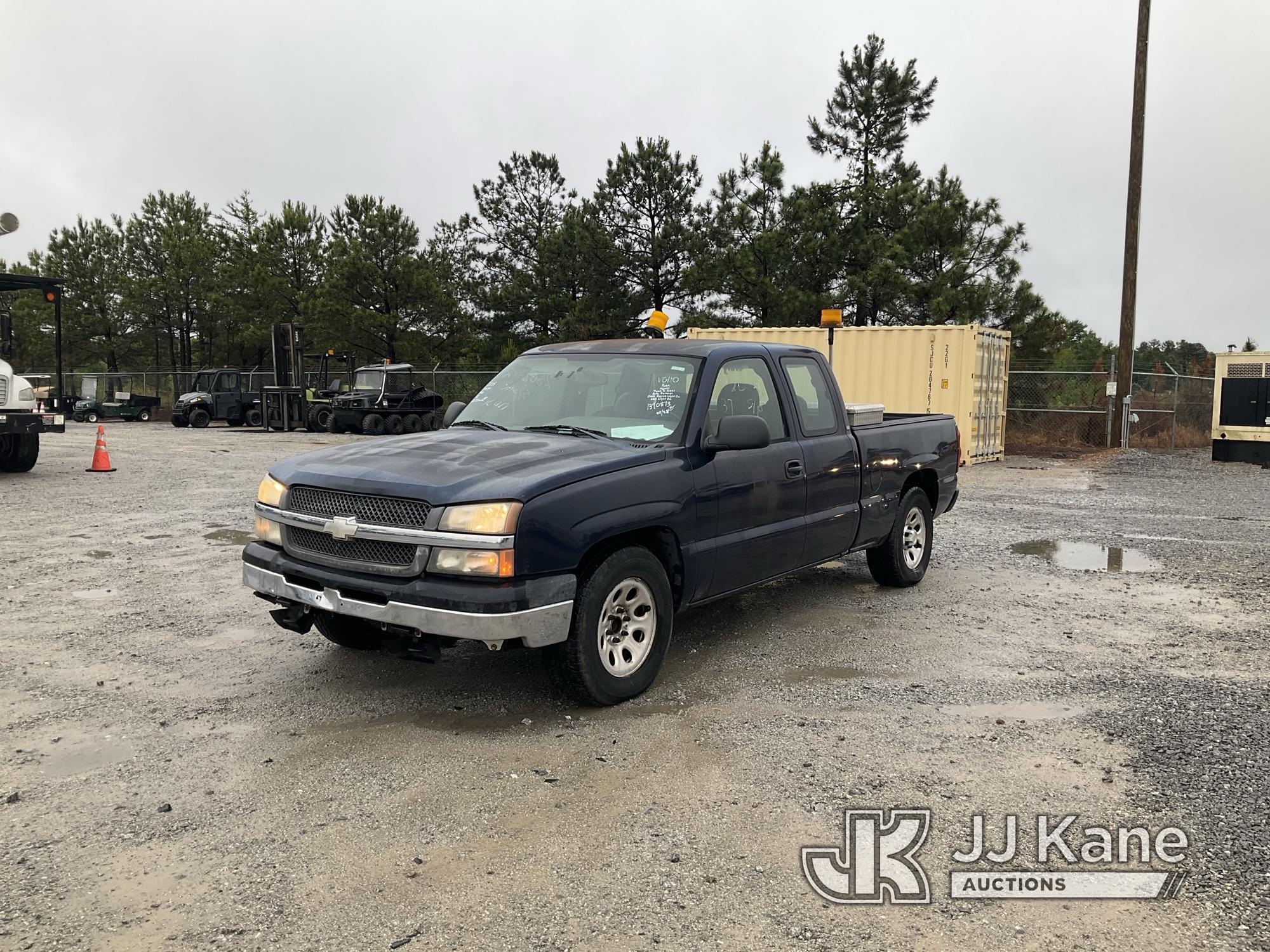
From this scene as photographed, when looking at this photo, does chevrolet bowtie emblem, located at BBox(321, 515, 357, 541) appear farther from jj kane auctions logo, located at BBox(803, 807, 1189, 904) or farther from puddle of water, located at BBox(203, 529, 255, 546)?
puddle of water, located at BBox(203, 529, 255, 546)

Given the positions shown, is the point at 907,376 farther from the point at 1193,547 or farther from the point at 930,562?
the point at 930,562

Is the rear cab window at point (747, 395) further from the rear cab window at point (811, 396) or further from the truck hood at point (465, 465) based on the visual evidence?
the truck hood at point (465, 465)

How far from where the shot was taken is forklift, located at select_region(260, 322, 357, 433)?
94.9ft

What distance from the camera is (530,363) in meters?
6.02

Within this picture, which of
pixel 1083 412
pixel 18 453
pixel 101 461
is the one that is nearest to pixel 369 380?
pixel 101 461

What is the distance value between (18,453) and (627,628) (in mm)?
14039

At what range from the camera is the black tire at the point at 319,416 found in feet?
94.7

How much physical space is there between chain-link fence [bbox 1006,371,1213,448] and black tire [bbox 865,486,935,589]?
16356 mm

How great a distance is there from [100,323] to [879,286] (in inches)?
1468

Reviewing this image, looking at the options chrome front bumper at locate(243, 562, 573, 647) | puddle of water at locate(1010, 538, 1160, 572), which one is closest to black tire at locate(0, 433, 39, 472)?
chrome front bumper at locate(243, 562, 573, 647)

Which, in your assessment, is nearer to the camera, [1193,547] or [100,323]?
[1193,547]

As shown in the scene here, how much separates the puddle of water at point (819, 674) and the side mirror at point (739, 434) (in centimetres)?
127

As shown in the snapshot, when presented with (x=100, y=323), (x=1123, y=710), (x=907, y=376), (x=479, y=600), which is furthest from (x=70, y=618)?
(x=100, y=323)

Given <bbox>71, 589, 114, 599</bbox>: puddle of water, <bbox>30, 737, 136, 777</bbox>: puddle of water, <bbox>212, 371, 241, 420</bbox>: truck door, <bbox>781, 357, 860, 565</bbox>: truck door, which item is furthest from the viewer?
<bbox>212, 371, 241, 420</bbox>: truck door
